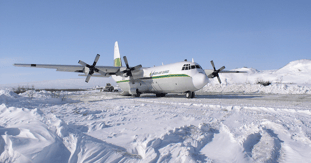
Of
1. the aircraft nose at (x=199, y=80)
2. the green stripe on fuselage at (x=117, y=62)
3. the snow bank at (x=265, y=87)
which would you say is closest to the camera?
the aircraft nose at (x=199, y=80)

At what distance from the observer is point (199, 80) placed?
13.7m

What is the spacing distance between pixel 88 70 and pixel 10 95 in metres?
6.63

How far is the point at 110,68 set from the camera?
18906 millimetres

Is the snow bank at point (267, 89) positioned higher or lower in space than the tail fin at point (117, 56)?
lower

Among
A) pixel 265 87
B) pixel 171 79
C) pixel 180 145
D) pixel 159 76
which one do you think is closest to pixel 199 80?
pixel 171 79

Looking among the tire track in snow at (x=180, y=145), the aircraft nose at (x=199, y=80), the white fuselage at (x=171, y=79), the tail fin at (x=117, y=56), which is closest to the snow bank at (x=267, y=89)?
the white fuselage at (x=171, y=79)

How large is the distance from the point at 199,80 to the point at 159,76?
14.5 ft

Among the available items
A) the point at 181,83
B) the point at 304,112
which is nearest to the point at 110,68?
the point at 181,83

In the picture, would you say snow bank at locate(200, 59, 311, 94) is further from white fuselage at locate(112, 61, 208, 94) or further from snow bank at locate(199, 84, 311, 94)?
white fuselage at locate(112, 61, 208, 94)

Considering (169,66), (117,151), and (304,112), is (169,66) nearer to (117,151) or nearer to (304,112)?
(304,112)

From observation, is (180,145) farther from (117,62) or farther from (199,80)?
(117,62)

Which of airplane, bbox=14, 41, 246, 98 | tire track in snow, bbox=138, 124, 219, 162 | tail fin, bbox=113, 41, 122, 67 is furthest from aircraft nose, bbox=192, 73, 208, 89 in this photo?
tail fin, bbox=113, 41, 122, 67

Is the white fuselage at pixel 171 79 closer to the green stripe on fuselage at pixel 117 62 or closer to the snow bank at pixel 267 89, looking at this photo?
the green stripe on fuselage at pixel 117 62

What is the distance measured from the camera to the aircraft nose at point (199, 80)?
1364 cm
